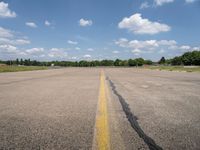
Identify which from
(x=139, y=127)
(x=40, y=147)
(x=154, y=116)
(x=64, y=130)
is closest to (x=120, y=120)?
(x=139, y=127)

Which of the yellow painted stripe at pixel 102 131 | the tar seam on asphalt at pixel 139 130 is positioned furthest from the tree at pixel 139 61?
the yellow painted stripe at pixel 102 131

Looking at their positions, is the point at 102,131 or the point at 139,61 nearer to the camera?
the point at 102,131

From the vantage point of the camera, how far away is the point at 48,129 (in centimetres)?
400

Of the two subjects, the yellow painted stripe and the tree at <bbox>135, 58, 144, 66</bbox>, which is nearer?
the yellow painted stripe

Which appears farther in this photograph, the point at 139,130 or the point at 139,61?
the point at 139,61

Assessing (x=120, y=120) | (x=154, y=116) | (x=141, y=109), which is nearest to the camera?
(x=120, y=120)

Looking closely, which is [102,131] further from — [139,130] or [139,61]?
[139,61]

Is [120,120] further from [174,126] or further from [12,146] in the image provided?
[12,146]

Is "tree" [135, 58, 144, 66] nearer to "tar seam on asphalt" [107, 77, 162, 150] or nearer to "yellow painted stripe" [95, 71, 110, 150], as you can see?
"tar seam on asphalt" [107, 77, 162, 150]

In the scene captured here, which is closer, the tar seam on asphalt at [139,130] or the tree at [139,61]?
the tar seam on asphalt at [139,130]

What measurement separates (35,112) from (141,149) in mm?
3158

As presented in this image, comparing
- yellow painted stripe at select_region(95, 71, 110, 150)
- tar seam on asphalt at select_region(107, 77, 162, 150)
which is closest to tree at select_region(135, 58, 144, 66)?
tar seam on asphalt at select_region(107, 77, 162, 150)

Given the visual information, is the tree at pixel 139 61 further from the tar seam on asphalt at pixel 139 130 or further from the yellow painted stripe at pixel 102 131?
the yellow painted stripe at pixel 102 131

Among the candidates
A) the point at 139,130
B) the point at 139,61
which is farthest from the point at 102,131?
the point at 139,61
